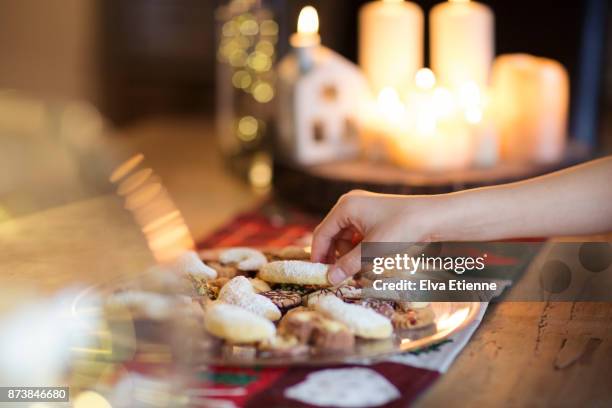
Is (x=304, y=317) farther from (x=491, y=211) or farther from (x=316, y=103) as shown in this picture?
(x=316, y=103)

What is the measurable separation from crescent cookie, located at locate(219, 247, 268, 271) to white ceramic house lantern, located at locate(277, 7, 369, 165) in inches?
24.3

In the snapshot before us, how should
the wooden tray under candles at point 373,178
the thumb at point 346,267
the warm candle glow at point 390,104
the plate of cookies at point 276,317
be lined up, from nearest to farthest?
1. the plate of cookies at point 276,317
2. the thumb at point 346,267
3. the wooden tray under candles at point 373,178
4. the warm candle glow at point 390,104

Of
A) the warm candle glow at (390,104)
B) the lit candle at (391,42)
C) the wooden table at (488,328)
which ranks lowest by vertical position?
the wooden table at (488,328)

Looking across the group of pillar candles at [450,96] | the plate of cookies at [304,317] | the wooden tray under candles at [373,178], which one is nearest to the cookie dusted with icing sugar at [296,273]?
the plate of cookies at [304,317]

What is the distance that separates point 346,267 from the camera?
2.82ft

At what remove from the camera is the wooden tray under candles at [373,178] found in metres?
1.42

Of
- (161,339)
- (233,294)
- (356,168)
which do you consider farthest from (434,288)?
(356,168)

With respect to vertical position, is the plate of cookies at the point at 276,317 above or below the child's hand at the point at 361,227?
below

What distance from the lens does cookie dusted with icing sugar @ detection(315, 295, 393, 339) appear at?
29.9 inches

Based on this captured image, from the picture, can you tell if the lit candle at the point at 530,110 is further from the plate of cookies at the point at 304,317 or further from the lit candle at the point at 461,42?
the plate of cookies at the point at 304,317

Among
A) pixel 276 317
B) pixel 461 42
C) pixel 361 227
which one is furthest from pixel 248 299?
pixel 461 42

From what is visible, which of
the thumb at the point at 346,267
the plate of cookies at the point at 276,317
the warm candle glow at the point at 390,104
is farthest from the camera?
the warm candle glow at the point at 390,104

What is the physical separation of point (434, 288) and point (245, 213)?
0.72 meters

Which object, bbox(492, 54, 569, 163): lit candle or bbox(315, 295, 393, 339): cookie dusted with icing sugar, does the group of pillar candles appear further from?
bbox(315, 295, 393, 339): cookie dusted with icing sugar
